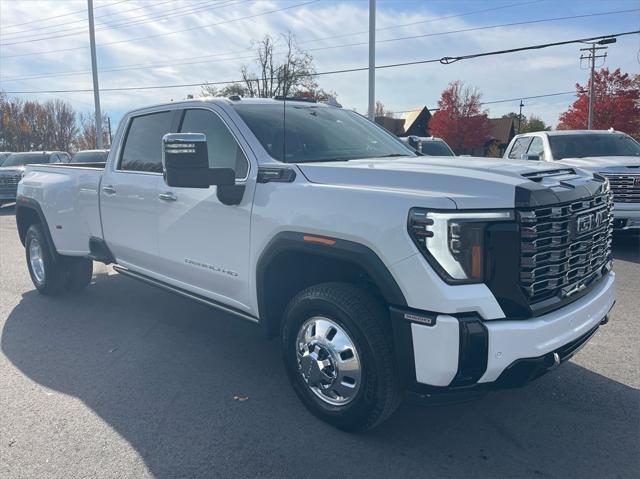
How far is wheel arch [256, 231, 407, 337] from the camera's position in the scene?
9.20 feet

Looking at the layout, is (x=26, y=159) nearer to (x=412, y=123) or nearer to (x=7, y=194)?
(x=7, y=194)

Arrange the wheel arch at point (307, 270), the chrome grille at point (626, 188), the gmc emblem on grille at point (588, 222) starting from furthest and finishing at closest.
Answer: the chrome grille at point (626, 188) < the gmc emblem on grille at point (588, 222) < the wheel arch at point (307, 270)

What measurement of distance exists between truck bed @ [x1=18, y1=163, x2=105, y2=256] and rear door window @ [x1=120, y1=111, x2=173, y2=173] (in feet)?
1.64

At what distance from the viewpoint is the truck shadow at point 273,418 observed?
9.62 feet

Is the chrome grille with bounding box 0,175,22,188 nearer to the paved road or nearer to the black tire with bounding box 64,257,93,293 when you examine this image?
the black tire with bounding box 64,257,93,293

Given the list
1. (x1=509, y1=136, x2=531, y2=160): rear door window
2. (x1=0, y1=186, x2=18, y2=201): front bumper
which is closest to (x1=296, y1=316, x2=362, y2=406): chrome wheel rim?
(x1=509, y1=136, x2=531, y2=160): rear door window

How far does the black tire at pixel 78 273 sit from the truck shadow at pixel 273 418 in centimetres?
143

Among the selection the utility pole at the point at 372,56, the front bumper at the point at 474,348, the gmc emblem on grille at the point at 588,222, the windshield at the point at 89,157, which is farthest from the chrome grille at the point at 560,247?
the windshield at the point at 89,157

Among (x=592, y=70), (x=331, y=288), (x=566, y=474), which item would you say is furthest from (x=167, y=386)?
(x=592, y=70)

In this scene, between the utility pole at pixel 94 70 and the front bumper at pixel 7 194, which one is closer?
the front bumper at pixel 7 194

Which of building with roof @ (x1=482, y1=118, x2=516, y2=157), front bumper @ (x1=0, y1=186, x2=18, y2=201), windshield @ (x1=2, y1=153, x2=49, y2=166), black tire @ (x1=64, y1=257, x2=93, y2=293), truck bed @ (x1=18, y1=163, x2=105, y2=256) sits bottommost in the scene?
black tire @ (x1=64, y1=257, x2=93, y2=293)

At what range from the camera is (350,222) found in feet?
9.61

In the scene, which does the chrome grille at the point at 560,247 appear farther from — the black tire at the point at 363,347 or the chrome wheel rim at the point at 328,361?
the chrome wheel rim at the point at 328,361

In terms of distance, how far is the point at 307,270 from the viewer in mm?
3553
